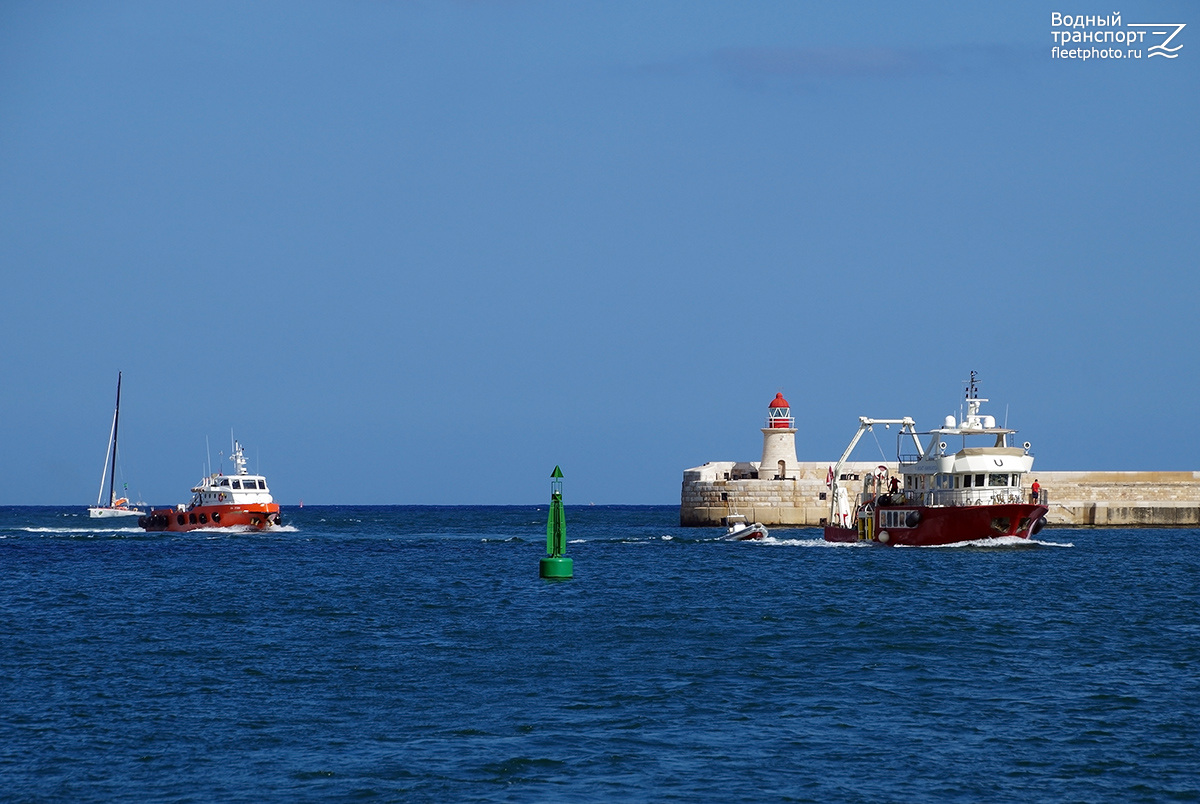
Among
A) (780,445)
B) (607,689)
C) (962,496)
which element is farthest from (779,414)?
(607,689)

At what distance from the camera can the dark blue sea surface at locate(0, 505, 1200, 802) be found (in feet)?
49.2

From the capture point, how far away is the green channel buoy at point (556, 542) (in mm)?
38375

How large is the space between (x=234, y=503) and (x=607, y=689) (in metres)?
57.4

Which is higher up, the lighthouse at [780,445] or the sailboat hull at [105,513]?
the lighthouse at [780,445]

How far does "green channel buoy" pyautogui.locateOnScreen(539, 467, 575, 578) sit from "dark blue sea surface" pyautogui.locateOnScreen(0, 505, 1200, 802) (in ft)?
4.40

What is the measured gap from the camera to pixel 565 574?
1592 inches

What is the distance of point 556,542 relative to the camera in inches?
1674

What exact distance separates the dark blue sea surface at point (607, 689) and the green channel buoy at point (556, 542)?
4.40 feet

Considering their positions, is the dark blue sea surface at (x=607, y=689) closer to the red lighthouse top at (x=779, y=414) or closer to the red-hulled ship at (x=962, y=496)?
the red-hulled ship at (x=962, y=496)

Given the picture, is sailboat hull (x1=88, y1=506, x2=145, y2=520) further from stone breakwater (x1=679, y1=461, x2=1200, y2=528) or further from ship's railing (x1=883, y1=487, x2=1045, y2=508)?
ship's railing (x1=883, y1=487, x2=1045, y2=508)

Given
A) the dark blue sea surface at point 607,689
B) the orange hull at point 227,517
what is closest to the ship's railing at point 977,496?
the dark blue sea surface at point 607,689

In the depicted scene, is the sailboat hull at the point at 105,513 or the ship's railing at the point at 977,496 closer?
the ship's railing at the point at 977,496

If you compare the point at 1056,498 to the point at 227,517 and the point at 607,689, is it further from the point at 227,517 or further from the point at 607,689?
the point at 607,689

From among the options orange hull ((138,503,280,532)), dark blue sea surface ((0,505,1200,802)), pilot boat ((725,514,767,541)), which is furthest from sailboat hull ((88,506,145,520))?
dark blue sea surface ((0,505,1200,802))
